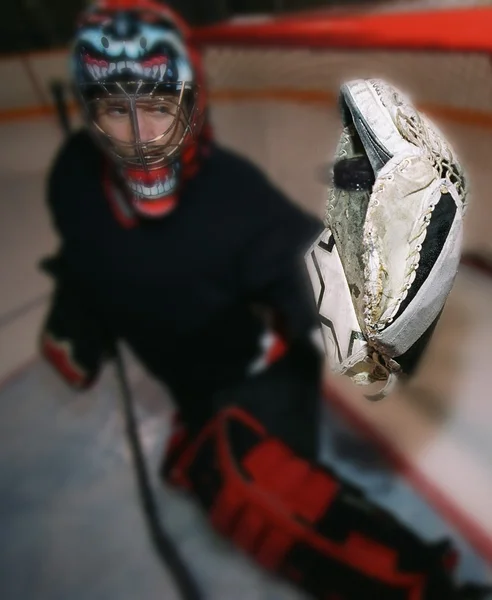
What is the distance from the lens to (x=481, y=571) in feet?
2.38

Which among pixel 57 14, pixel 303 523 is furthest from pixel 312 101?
pixel 303 523

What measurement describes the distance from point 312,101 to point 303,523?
4.16 ft

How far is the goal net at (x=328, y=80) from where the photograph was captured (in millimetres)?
443

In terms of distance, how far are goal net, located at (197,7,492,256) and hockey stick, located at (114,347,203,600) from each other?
0.64 metres

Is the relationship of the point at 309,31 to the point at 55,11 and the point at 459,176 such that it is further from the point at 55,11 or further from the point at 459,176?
the point at 55,11

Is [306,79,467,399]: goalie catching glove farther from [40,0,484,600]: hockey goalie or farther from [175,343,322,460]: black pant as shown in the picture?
[175,343,322,460]: black pant

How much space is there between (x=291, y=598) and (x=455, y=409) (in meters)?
0.45

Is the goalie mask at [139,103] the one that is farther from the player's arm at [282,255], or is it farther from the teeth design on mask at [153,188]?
the player's arm at [282,255]

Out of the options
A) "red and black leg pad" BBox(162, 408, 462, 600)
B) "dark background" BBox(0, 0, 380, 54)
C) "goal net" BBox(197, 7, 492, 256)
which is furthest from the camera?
"dark background" BBox(0, 0, 380, 54)

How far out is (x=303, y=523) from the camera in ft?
2.14

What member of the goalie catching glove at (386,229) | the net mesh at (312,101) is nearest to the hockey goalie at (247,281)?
the goalie catching glove at (386,229)

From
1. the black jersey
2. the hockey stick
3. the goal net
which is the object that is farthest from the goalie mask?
the hockey stick

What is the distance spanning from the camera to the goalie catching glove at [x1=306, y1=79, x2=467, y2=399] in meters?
0.17

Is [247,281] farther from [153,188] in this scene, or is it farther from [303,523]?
→ [153,188]
